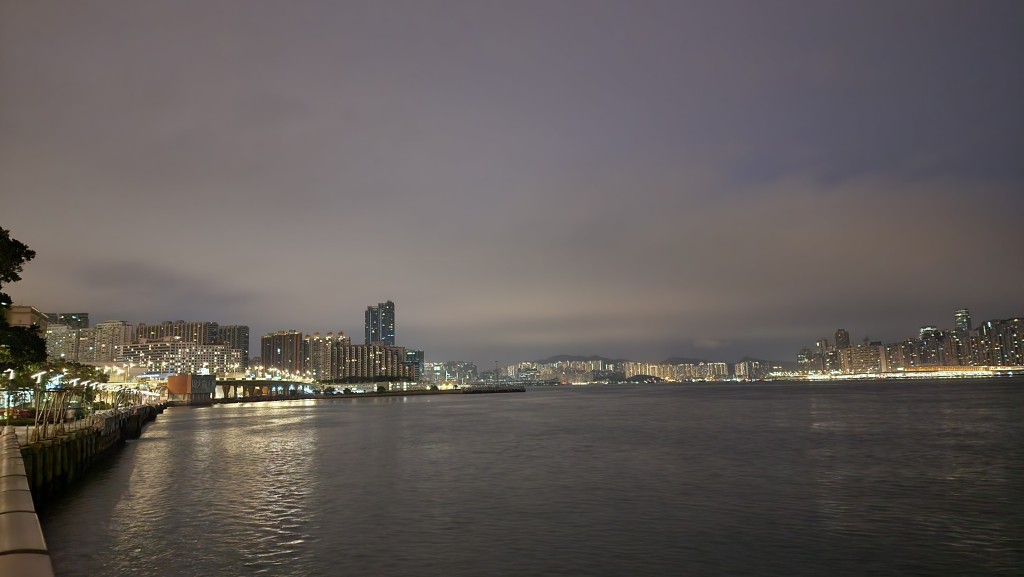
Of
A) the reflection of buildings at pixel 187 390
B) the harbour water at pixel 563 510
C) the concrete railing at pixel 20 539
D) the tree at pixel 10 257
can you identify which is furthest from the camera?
the reflection of buildings at pixel 187 390

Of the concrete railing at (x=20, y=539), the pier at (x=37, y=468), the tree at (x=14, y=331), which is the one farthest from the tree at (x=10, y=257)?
the concrete railing at (x=20, y=539)

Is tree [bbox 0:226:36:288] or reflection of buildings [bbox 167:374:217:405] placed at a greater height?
tree [bbox 0:226:36:288]

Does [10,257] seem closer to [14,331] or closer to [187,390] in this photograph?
[14,331]

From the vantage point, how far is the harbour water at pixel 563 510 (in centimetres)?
1923

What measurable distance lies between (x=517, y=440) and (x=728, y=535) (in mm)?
36627

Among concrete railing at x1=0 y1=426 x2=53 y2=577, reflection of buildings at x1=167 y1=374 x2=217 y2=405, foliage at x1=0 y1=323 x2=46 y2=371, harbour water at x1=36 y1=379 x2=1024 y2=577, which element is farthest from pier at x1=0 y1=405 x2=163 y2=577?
reflection of buildings at x1=167 y1=374 x2=217 y2=405

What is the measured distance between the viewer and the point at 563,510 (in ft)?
86.4

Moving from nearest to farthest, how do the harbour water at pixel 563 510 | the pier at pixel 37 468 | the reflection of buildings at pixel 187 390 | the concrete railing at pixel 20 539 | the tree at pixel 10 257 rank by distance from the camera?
the concrete railing at pixel 20 539 → the pier at pixel 37 468 → the harbour water at pixel 563 510 → the tree at pixel 10 257 → the reflection of buildings at pixel 187 390

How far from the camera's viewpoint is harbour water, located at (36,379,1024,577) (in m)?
19.2

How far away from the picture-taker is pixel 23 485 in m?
10.4

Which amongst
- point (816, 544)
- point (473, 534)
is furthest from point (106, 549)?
point (816, 544)

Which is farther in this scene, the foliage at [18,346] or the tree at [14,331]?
the foliage at [18,346]

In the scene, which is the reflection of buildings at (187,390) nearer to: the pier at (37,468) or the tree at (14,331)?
the pier at (37,468)

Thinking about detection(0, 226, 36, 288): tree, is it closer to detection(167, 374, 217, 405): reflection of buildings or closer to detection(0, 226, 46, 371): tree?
detection(0, 226, 46, 371): tree
